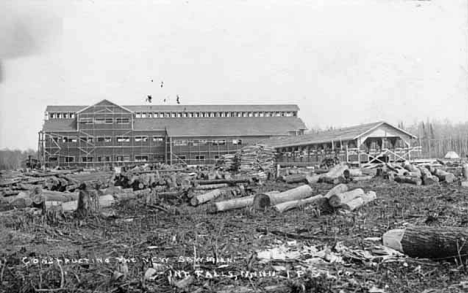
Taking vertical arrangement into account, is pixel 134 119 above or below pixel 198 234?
above

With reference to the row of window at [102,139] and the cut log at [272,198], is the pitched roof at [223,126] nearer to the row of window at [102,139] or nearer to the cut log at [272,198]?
the row of window at [102,139]

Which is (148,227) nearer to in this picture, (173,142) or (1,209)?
(1,209)

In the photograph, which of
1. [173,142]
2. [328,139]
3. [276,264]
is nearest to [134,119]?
[173,142]

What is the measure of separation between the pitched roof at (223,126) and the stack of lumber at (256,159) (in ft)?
58.0

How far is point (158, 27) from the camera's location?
9406 millimetres

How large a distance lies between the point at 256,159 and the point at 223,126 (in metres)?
21.5

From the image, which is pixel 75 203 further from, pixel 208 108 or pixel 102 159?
pixel 208 108

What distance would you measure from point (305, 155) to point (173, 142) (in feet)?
68.0

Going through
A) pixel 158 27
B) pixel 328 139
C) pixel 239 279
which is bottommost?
pixel 239 279

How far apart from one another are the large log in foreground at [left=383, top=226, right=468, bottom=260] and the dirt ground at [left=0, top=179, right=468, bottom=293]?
0.44 ft

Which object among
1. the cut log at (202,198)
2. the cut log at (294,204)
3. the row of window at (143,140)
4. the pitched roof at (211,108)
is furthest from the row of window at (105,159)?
the cut log at (294,204)

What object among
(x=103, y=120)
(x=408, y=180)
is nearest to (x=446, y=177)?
(x=408, y=180)

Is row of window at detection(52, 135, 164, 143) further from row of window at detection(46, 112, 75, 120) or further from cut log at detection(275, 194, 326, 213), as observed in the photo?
cut log at detection(275, 194, 326, 213)

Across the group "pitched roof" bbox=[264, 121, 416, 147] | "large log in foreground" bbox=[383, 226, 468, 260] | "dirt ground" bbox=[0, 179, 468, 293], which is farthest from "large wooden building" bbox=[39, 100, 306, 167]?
"large log in foreground" bbox=[383, 226, 468, 260]
